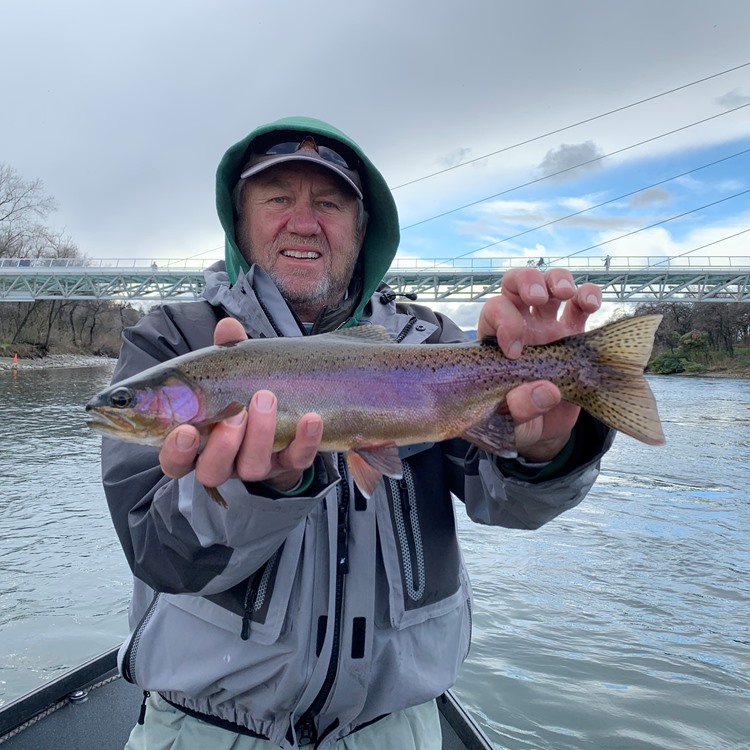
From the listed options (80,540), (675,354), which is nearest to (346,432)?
(80,540)

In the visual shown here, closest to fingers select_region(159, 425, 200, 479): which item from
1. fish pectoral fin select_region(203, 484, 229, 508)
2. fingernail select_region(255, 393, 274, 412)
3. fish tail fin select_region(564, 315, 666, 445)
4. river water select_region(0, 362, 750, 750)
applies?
fish pectoral fin select_region(203, 484, 229, 508)

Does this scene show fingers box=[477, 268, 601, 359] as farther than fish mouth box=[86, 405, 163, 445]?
No

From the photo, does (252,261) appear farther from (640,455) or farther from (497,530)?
(640,455)

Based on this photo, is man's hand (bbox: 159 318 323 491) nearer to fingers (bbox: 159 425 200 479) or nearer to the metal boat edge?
fingers (bbox: 159 425 200 479)

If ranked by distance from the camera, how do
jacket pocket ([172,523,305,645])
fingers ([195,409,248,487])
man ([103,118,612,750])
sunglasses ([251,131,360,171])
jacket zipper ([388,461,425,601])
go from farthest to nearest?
sunglasses ([251,131,360,171]) → jacket zipper ([388,461,425,601]) → jacket pocket ([172,523,305,645]) → man ([103,118,612,750]) → fingers ([195,409,248,487])

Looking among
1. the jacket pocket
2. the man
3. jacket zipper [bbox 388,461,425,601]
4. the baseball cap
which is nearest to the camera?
the man

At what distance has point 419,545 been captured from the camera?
2.82 meters

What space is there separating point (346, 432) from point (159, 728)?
1588 mm

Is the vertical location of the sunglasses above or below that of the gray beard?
above

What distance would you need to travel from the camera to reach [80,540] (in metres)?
9.03

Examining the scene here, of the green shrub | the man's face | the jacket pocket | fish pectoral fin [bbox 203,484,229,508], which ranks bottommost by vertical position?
the green shrub

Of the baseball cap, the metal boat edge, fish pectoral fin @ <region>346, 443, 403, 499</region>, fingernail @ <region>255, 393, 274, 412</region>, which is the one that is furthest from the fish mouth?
the metal boat edge

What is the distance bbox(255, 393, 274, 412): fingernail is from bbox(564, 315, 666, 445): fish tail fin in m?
1.26

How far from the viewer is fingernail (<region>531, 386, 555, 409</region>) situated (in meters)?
2.41
